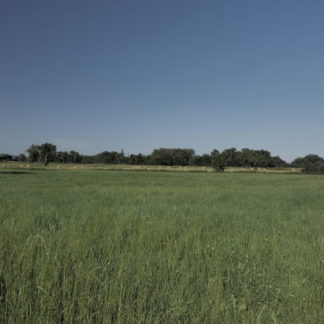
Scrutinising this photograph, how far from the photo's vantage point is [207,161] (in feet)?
470

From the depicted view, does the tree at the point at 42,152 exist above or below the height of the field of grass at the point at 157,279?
above

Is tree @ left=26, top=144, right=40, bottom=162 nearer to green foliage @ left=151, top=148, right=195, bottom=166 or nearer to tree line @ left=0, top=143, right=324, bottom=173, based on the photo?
tree line @ left=0, top=143, right=324, bottom=173

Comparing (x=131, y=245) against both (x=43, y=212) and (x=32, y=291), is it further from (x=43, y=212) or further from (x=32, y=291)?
(x=43, y=212)

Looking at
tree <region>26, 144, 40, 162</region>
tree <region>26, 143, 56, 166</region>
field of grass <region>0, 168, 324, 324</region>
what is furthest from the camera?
tree <region>26, 144, 40, 162</region>

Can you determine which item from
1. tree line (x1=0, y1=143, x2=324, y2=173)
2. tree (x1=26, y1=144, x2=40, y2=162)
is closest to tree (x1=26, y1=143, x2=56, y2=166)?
tree (x1=26, y1=144, x2=40, y2=162)

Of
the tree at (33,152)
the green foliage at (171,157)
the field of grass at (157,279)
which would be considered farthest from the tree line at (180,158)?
the field of grass at (157,279)

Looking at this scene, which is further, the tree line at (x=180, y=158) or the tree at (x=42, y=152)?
the tree line at (x=180, y=158)

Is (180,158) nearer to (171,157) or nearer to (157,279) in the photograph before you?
(171,157)

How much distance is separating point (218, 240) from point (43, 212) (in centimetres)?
483

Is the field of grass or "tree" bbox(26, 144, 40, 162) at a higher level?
"tree" bbox(26, 144, 40, 162)

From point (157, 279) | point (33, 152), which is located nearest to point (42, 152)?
point (33, 152)

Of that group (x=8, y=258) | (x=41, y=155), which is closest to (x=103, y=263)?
(x=8, y=258)

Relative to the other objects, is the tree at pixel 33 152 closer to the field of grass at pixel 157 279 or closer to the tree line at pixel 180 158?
the tree line at pixel 180 158

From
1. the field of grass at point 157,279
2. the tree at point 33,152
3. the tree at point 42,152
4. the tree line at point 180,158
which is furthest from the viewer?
the tree line at point 180,158
